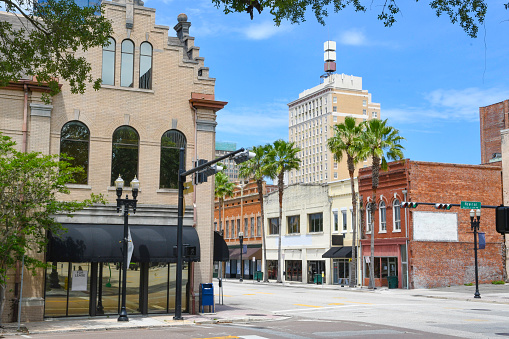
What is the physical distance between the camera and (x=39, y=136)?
75.2ft

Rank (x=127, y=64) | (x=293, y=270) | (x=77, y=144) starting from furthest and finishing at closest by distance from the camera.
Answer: (x=293, y=270) → (x=127, y=64) → (x=77, y=144)

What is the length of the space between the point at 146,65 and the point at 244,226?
49433mm

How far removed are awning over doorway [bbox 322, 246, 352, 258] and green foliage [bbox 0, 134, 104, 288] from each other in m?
34.8

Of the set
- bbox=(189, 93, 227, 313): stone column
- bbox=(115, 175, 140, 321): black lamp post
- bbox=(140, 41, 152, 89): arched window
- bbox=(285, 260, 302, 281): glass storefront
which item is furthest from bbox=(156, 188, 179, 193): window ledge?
bbox=(285, 260, 302, 281): glass storefront

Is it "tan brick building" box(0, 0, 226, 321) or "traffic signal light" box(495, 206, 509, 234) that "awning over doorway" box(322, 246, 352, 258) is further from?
"traffic signal light" box(495, 206, 509, 234)

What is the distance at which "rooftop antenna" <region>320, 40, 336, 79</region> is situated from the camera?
172125 millimetres

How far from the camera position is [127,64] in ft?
82.8

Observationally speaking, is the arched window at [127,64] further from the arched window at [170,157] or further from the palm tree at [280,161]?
the palm tree at [280,161]

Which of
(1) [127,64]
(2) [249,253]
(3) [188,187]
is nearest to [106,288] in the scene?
(3) [188,187]

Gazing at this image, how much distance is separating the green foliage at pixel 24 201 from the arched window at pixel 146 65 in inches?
237

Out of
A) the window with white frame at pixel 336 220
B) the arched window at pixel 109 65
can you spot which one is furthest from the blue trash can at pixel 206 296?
the window with white frame at pixel 336 220

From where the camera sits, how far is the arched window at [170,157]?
2536cm

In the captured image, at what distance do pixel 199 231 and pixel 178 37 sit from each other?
993cm

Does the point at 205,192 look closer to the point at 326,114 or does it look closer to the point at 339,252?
the point at 339,252
